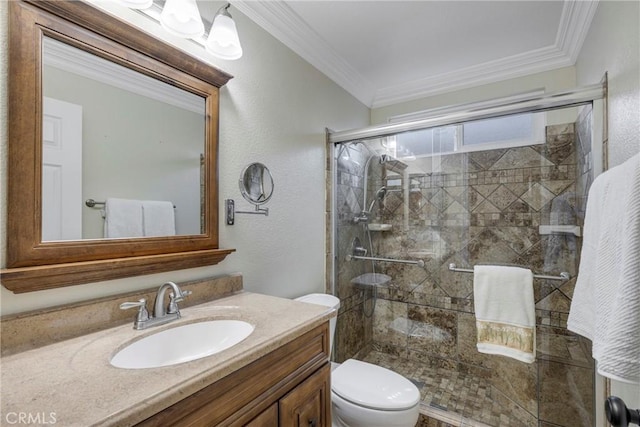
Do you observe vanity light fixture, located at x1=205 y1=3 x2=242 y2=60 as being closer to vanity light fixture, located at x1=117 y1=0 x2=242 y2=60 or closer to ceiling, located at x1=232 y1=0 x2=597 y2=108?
vanity light fixture, located at x1=117 y1=0 x2=242 y2=60

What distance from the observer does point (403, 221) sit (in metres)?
2.31

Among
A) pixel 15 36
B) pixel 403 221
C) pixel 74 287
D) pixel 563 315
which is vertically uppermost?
pixel 15 36

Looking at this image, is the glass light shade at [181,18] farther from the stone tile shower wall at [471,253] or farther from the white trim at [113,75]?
the stone tile shower wall at [471,253]

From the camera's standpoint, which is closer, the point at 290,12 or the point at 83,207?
the point at 83,207

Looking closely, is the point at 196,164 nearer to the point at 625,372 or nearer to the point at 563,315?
the point at 625,372

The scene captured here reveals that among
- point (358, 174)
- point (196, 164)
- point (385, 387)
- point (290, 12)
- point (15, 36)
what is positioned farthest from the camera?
point (358, 174)

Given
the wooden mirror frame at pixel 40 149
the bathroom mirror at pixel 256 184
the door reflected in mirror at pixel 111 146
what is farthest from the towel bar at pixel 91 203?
the bathroom mirror at pixel 256 184

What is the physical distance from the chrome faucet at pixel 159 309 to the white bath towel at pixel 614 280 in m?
1.22

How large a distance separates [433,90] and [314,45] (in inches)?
48.0

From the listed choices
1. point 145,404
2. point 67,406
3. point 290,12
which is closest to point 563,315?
point 145,404

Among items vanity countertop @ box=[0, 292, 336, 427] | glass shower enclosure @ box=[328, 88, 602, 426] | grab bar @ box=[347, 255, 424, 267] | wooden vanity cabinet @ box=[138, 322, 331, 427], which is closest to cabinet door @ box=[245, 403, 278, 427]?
wooden vanity cabinet @ box=[138, 322, 331, 427]

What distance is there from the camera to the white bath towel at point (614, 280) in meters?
0.62

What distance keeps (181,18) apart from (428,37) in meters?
1.60

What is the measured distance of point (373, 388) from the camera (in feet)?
4.79
